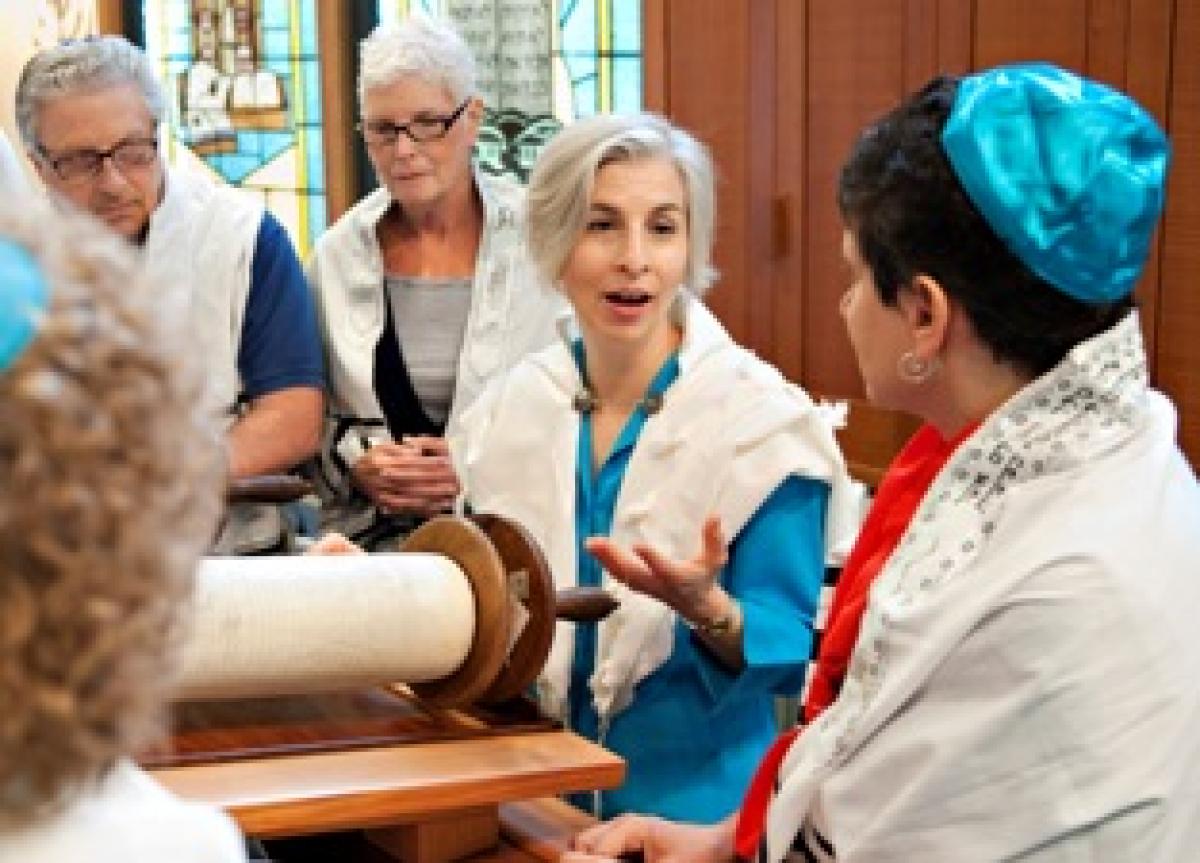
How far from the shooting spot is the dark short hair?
4.28 feet

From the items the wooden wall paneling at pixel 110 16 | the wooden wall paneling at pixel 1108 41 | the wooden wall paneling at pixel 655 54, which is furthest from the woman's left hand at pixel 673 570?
the wooden wall paneling at pixel 110 16

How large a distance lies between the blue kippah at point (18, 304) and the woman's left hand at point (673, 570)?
103 cm

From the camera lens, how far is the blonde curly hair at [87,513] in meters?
0.58

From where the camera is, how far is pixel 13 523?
582mm

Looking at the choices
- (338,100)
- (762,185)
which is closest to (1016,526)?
(762,185)

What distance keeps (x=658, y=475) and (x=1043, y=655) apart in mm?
687

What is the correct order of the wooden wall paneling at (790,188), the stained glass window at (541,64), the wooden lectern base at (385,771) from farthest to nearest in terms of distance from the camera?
the stained glass window at (541,64) → the wooden wall paneling at (790,188) → the wooden lectern base at (385,771)

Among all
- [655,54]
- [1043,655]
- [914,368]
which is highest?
[655,54]

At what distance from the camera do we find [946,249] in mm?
1322

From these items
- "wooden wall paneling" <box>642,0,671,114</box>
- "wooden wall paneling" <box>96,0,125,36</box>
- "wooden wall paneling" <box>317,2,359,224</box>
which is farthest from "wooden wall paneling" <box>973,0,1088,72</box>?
"wooden wall paneling" <box>96,0,125,36</box>

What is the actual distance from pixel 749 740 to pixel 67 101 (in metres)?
1.23

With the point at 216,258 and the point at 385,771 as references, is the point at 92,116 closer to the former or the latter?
the point at 216,258

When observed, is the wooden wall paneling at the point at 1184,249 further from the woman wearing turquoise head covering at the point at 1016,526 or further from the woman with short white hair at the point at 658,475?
the woman wearing turquoise head covering at the point at 1016,526

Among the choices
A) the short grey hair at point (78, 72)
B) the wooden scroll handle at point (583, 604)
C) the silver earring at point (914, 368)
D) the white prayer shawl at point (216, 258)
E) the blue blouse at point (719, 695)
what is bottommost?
the blue blouse at point (719, 695)
